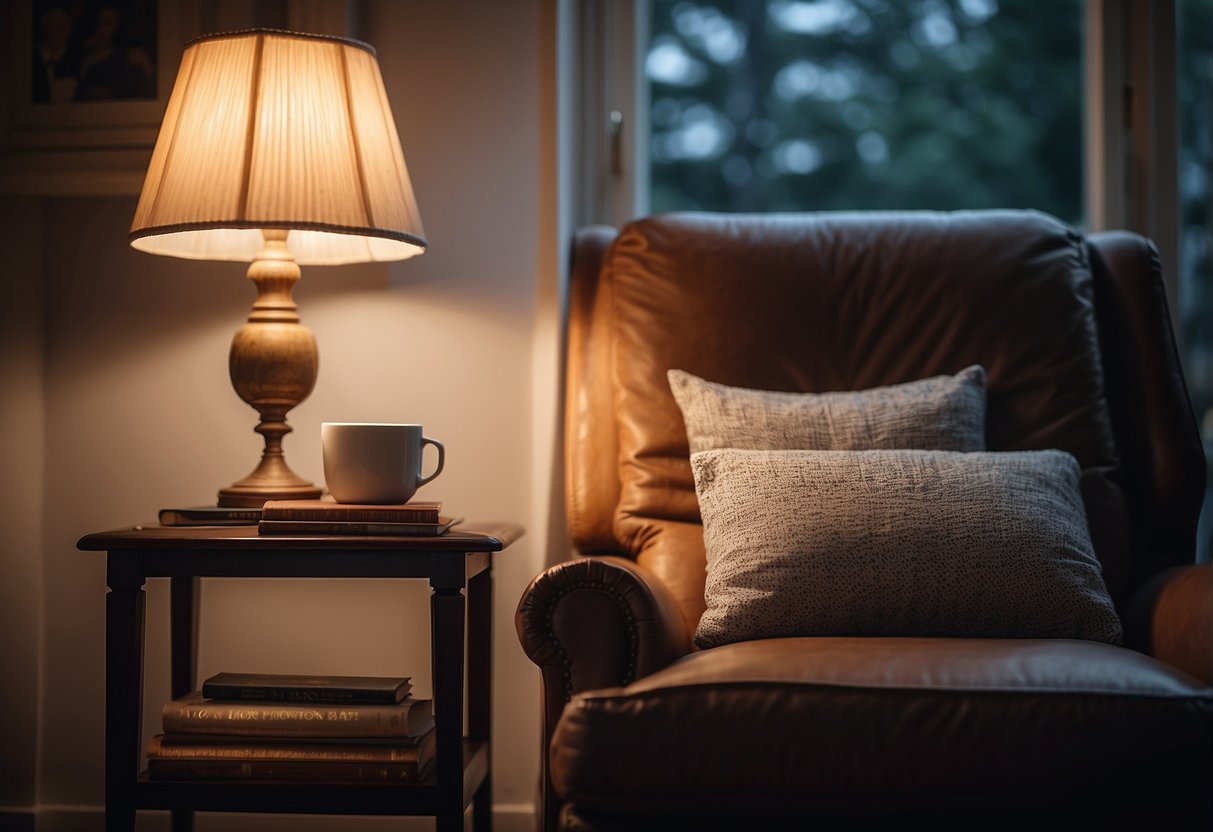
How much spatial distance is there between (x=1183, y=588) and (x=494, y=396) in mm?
1021

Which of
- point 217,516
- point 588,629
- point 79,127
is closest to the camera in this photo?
point 588,629

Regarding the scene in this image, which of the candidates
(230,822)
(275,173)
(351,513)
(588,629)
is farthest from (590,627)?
(230,822)

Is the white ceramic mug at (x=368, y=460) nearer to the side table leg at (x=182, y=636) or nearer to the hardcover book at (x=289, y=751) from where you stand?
the hardcover book at (x=289, y=751)

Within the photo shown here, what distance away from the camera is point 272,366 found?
4.71ft

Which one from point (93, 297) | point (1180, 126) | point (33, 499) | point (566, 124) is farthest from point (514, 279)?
point (1180, 126)

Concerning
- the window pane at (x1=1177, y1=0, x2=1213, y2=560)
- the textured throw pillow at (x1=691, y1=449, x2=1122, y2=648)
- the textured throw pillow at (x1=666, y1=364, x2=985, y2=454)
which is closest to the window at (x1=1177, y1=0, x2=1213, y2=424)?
the window pane at (x1=1177, y1=0, x2=1213, y2=560)

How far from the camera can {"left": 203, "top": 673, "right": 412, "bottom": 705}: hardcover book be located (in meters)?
1.32

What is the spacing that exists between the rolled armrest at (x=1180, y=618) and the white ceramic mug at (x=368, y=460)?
935 mm

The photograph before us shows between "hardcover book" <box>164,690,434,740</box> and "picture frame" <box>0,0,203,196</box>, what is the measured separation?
2.85 ft

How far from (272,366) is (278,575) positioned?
0.31 m

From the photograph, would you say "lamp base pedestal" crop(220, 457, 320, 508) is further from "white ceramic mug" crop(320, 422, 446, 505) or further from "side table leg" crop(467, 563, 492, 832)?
"side table leg" crop(467, 563, 492, 832)

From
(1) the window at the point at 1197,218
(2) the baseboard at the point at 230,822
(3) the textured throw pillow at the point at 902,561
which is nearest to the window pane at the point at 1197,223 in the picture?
(1) the window at the point at 1197,218

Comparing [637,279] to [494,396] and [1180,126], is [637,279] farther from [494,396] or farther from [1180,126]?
[1180,126]

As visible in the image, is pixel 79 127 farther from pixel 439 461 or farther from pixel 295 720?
pixel 295 720
